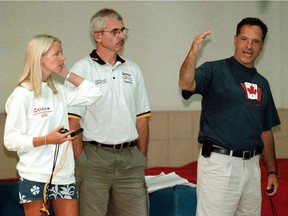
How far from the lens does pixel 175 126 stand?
5.93 m

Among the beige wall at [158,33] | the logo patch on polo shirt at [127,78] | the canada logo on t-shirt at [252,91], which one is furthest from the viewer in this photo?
the beige wall at [158,33]

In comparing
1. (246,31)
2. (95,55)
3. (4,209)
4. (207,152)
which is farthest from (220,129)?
(4,209)

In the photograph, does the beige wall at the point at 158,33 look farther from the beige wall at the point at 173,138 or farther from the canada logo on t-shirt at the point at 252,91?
the canada logo on t-shirt at the point at 252,91

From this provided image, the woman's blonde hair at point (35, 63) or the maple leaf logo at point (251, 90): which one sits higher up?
the woman's blonde hair at point (35, 63)

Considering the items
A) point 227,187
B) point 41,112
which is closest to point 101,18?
point 41,112

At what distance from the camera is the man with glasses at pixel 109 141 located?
3.48 m

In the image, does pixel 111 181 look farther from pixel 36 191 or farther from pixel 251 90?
pixel 251 90

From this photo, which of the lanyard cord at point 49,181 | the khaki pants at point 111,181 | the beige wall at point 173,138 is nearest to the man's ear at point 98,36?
the khaki pants at point 111,181

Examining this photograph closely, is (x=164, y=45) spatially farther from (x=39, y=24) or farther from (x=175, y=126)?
(x=39, y=24)

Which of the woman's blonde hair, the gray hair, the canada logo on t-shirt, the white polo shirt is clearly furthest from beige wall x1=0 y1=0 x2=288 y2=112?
the canada logo on t-shirt

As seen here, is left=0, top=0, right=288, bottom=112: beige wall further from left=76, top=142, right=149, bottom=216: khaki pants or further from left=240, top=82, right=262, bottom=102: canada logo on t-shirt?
left=240, top=82, right=262, bottom=102: canada logo on t-shirt

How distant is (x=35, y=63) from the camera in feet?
9.95

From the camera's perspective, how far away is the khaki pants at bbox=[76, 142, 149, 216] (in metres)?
3.47

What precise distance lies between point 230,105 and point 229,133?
0.52 ft
